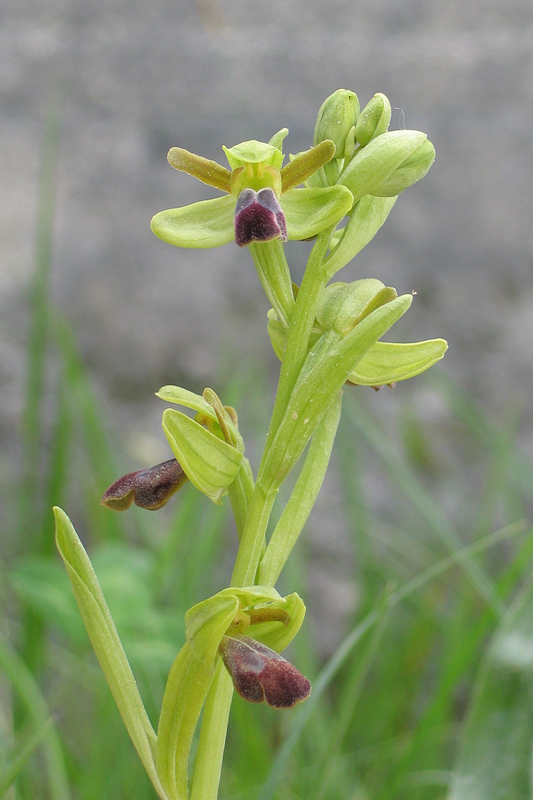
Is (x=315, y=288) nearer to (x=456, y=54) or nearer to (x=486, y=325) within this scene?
(x=486, y=325)

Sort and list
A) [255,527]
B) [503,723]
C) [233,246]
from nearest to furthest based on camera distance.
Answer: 1. [255,527]
2. [503,723]
3. [233,246]

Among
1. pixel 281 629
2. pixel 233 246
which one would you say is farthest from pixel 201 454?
pixel 233 246

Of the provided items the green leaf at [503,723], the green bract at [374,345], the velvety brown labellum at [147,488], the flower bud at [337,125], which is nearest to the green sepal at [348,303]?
the green bract at [374,345]

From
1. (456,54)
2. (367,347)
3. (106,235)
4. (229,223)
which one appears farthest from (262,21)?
(367,347)

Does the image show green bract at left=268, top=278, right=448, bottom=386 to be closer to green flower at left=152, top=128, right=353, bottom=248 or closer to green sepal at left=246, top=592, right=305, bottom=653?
green flower at left=152, top=128, right=353, bottom=248

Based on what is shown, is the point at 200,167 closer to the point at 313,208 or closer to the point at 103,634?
the point at 313,208

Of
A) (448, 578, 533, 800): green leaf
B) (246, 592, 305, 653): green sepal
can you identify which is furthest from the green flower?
(448, 578, 533, 800): green leaf
